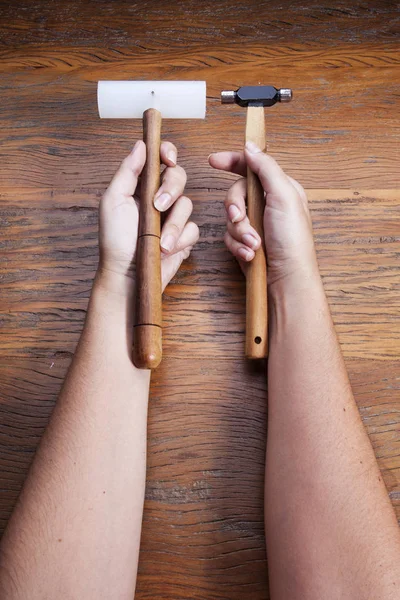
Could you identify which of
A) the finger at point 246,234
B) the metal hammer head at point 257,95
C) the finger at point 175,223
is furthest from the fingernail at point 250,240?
the metal hammer head at point 257,95

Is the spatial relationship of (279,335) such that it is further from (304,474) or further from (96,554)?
(96,554)

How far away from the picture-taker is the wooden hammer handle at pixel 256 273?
774mm

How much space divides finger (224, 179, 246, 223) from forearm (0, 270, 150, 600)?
0.68 ft

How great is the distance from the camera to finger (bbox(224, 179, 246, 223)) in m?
0.82

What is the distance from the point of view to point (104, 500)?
0.66 m

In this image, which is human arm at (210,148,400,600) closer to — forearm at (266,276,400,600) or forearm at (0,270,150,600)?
forearm at (266,276,400,600)

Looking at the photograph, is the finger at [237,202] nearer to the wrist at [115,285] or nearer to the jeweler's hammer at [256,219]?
the jeweler's hammer at [256,219]

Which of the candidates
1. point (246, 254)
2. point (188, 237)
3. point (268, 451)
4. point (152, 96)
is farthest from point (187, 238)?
point (268, 451)

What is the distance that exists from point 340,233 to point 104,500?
0.57 meters

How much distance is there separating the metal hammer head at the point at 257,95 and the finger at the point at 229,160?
0.09 meters

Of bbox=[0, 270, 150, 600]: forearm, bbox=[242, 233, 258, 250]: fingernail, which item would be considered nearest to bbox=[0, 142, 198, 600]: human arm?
bbox=[0, 270, 150, 600]: forearm

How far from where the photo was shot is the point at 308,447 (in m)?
0.68

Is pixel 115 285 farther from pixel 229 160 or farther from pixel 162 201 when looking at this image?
pixel 229 160

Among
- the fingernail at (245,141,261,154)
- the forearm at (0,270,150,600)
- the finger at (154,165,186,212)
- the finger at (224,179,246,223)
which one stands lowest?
the forearm at (0,270,150,600)
